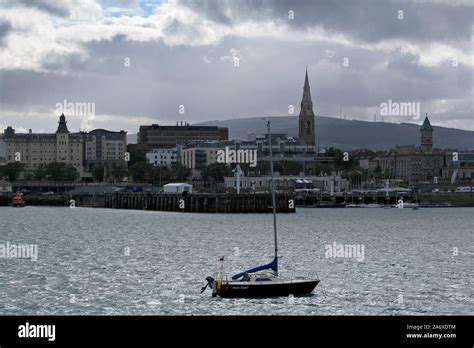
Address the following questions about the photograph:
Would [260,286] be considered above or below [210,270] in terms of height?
above

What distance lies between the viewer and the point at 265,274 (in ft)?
178

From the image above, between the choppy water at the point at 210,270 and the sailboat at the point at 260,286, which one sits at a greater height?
the sailboat at the point at 260,286

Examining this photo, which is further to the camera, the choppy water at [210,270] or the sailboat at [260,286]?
the sailboat at [260,286]

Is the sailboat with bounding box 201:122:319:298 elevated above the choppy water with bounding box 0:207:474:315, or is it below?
above

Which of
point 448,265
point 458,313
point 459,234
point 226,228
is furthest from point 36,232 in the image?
point 458,313

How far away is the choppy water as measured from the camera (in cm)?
5119

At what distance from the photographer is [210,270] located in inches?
2697

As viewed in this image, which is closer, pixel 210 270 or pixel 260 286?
pixel 260 286

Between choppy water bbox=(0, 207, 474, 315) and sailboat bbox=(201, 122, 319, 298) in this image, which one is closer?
choppy water bbox=(0, 207, 474, 315)

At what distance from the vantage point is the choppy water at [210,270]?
168 feet
